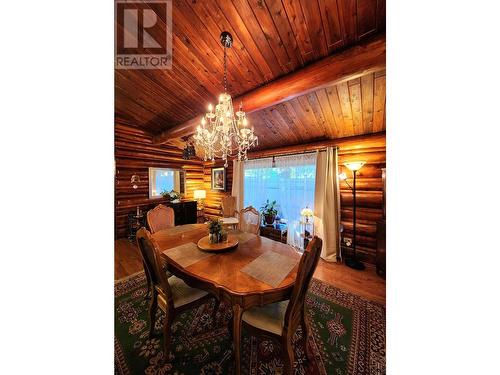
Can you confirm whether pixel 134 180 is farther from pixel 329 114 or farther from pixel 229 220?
pixel 329 114

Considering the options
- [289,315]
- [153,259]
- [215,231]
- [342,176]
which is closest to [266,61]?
[215,231]

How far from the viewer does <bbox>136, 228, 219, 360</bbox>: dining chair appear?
4.23 feet

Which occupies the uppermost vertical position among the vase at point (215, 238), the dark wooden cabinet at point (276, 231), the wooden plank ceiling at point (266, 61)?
the wooden plank ceiling at point (266, 61)

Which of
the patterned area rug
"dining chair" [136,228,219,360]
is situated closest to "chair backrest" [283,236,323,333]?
the patterned area rug

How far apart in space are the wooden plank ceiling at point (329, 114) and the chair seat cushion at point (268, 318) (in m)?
2.69

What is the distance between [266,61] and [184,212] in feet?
13.4

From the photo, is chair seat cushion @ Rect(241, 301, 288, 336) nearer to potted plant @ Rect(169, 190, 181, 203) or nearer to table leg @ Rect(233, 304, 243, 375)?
table leg @ Rect(233, 304, 243, 375)

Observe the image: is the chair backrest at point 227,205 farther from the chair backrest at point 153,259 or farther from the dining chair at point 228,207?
the chair backrest at point 153,259

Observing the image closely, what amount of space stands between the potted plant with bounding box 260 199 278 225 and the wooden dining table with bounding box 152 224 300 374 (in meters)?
2.09

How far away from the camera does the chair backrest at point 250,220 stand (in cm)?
259

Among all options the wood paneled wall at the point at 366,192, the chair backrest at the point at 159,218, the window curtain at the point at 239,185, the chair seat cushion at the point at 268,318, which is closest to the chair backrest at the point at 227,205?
the window curtain at the point at 239,185

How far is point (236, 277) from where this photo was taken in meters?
1.26
